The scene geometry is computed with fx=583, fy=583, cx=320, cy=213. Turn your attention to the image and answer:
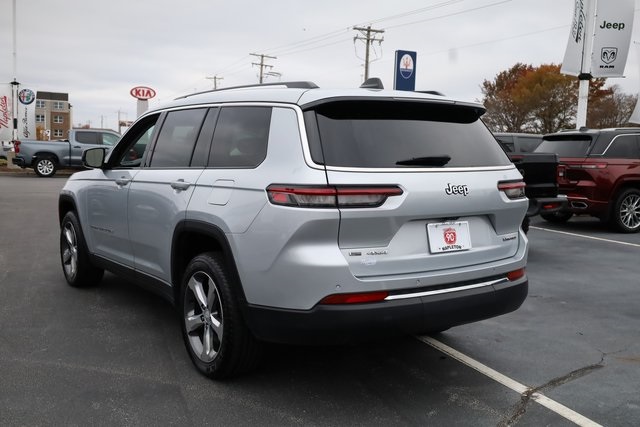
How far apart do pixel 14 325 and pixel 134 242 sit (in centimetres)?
115

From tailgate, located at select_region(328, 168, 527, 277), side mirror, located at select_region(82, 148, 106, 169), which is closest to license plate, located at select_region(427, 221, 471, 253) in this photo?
tailgate, located at select_region(328, 168, 527, 277)

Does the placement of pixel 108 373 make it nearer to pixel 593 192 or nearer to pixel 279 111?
pixel 279 111

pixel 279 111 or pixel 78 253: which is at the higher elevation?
pixel 279 111

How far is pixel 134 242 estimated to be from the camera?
450 cm

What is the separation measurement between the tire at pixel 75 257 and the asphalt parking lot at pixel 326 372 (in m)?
0.12

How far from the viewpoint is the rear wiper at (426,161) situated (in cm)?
320

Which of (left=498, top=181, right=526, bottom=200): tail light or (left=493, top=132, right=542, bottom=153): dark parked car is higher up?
(left=493, top=132, right=542, bottom=153): dark parked car

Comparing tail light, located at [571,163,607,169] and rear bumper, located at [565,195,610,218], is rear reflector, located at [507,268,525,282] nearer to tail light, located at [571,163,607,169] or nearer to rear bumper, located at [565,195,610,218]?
rear bumper, located at [565,195,610,218]

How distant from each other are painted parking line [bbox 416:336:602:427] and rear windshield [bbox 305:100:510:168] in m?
1.35

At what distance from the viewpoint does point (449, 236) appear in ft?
10.7

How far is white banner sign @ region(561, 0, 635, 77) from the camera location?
16.4m

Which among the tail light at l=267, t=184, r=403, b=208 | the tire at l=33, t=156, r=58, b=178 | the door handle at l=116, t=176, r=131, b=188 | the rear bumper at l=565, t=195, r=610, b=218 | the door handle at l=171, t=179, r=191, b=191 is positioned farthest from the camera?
the tire at l=33, t=156, r=58, b=178

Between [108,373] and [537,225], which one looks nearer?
[108,373]

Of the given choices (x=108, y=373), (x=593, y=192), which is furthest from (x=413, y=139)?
(x=593, y=192)
